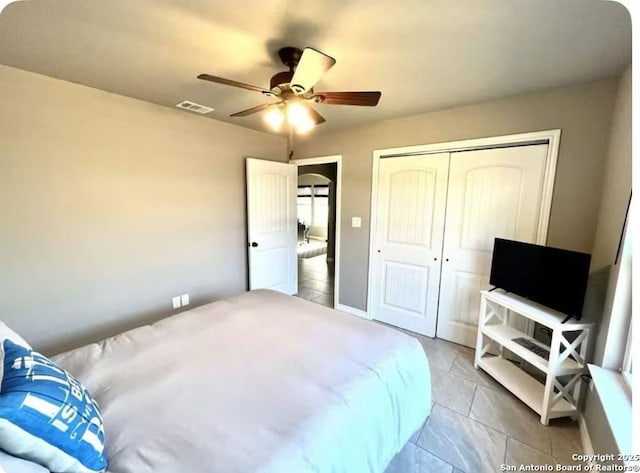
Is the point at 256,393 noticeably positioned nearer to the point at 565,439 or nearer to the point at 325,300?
the point at 565,439

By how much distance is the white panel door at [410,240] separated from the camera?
2.80 metres

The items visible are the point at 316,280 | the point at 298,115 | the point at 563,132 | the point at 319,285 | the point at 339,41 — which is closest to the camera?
the point at 339,41

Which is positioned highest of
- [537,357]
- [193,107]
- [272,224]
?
[193,107]

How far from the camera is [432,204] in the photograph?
281 centimetres

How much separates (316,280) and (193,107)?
130 inches

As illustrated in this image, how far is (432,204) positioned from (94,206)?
3.06 metres

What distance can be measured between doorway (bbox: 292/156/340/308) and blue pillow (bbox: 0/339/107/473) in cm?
288

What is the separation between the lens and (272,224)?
367 cm

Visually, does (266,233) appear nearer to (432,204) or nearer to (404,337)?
(432,204)

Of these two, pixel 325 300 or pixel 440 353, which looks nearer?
pixel 440 353

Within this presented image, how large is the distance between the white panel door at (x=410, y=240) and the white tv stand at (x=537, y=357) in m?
0.60

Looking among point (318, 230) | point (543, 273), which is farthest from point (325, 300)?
point (318, 230)

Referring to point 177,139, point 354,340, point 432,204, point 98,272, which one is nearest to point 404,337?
point 354,340

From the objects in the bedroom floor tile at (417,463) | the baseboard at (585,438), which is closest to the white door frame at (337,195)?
the bedroom floor tile at (417,463)
